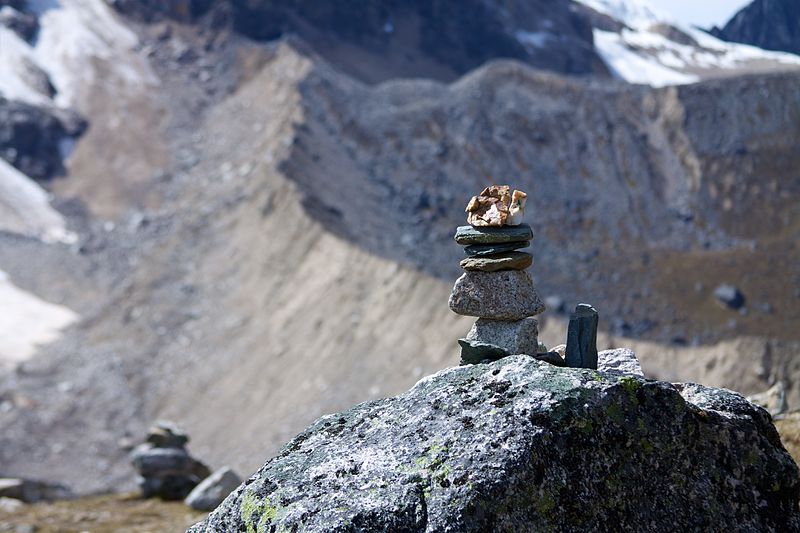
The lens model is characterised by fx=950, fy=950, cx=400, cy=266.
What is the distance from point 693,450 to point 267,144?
4927 cm

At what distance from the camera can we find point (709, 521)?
561 centimetres

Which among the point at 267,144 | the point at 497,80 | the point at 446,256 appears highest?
the point at 497,80

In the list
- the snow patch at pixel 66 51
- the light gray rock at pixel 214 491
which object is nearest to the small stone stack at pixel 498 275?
the light gray rock at pixel 214 491

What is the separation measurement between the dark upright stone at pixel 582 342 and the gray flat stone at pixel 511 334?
44 cm

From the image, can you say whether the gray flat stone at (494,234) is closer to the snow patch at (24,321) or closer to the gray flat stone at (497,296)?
the gray flat stone at (497,296)

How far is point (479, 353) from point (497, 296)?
31.8 inches

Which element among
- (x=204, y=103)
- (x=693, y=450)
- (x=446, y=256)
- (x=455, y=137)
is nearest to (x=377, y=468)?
(x=693, y=450)

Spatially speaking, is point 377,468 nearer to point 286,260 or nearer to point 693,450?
point 693,450

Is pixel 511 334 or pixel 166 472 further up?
pixel 511 334

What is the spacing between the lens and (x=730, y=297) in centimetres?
4275

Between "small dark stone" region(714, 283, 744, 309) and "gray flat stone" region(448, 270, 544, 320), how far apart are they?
123ft

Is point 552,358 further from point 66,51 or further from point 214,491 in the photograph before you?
point 66,51

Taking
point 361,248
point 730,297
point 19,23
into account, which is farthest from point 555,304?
point 19,23

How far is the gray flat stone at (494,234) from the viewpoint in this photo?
7.57m
